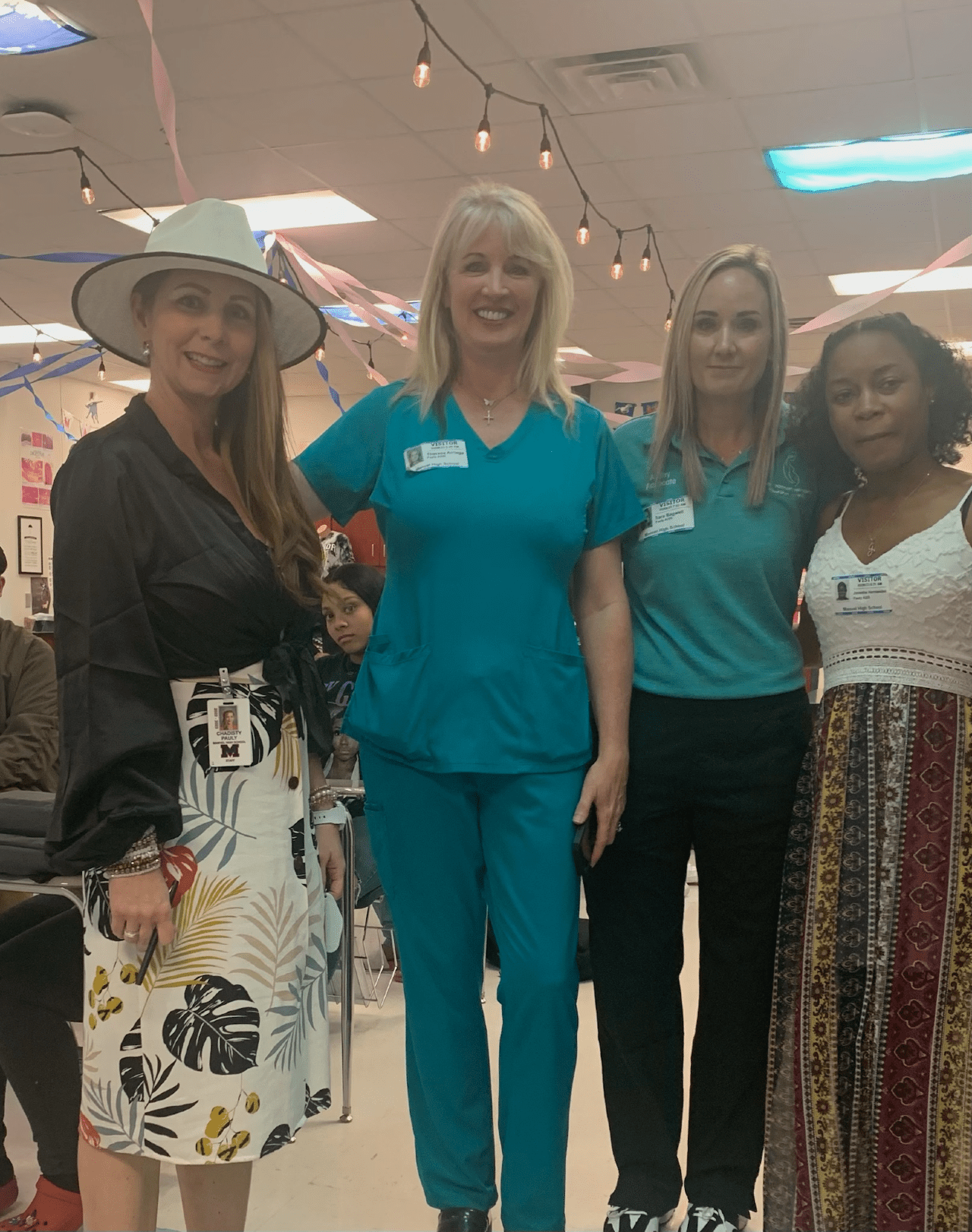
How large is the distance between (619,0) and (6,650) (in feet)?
10.6

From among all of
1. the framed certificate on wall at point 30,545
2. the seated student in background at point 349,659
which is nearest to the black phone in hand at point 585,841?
the seated student in background at point 349,659

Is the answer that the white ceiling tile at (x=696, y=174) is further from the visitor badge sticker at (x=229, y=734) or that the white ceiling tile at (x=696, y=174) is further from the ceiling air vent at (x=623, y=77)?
the visitor badge sticker at (x=229, y=734)

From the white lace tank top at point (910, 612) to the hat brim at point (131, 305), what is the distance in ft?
3.10

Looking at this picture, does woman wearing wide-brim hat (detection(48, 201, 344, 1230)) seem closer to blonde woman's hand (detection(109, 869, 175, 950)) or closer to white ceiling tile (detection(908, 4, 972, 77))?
blonde woman's hand (detection(109, 869, 175, 950))

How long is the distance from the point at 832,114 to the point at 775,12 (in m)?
0.98

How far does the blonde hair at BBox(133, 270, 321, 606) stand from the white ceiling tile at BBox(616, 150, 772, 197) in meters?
4.68

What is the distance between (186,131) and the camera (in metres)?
5.58

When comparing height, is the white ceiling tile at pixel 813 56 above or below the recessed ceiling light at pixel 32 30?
below

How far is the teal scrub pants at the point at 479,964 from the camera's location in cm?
182

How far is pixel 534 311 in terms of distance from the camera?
191cm

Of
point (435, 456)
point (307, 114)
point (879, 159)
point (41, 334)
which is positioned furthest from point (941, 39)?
point (41, 334)

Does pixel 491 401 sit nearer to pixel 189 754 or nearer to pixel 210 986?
pixel 189 754

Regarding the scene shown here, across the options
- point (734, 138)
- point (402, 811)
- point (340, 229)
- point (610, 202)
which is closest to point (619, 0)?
point (734, 138)

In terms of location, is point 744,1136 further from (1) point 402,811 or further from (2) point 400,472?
(2) point 400,472
